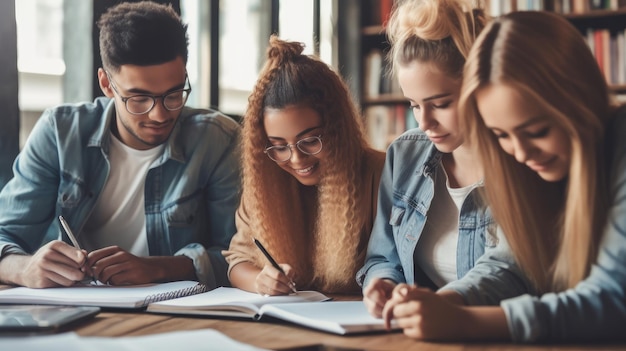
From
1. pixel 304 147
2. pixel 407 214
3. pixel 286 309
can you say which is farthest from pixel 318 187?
pixel 286 309

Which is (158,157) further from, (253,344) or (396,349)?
(396,349)

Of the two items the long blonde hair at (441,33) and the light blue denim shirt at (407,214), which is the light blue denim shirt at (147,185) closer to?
the light blue denim shirt at (407,214)

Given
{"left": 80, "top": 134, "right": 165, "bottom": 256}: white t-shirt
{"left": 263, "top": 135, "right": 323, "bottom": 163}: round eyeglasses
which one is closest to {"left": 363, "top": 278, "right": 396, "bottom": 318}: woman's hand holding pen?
{"left": 263, "top": 135, "right": 323, "bottom": 163}: round eyeglasses

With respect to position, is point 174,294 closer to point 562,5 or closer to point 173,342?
point 173,342

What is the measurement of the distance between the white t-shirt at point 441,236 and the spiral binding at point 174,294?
489 mm

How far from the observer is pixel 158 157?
6.78 ft

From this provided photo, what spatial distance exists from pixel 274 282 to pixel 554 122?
69cm

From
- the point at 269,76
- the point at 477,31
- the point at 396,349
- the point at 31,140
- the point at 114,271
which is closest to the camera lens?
the point at 396,349

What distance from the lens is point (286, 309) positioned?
1.27 metres

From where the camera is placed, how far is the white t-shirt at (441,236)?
1562 millimetres

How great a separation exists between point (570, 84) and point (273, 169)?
35.8 inches

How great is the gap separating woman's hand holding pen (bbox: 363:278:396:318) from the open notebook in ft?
0.68

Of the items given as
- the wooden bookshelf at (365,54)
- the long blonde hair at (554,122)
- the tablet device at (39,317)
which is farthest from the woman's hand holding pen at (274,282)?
the wooden bookshelf at (365,54)

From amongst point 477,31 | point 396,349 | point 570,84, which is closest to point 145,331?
point 396,349
